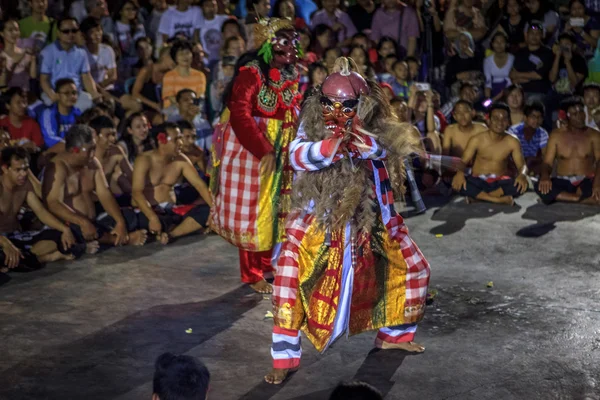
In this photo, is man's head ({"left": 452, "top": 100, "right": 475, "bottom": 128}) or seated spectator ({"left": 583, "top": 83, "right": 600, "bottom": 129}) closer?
man's head ({"left": 452, "top": 100, "right": 475, "bottom": 128})

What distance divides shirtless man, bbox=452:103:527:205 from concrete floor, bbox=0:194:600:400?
1130 mm

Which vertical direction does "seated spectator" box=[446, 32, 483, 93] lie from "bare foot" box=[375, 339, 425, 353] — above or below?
above

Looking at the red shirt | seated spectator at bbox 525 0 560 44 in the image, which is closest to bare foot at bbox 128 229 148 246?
the red shirt

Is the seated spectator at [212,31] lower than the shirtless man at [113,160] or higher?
higher

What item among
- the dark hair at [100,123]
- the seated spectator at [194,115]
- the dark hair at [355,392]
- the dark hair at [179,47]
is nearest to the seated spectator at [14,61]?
the dark hair at [179,47]

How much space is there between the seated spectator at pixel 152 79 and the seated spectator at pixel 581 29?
16.4 ft

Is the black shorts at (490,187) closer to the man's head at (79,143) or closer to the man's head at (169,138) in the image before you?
the man's head at (169,138)

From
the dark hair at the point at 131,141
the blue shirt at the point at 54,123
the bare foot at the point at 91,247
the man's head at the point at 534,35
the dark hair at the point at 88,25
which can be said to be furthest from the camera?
the man's head at the point at 534,35

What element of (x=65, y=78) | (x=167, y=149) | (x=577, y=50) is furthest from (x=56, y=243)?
(x=577, y=50)

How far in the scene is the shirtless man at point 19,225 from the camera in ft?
23.3

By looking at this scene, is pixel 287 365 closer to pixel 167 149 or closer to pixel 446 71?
pixel 167 149

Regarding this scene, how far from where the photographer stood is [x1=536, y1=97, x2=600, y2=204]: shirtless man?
9008mm

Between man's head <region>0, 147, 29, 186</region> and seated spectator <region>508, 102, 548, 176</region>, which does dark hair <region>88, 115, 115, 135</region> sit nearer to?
man's head <region>0, 147, 29, 186</region>

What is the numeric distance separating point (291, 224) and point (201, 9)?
6.70m
